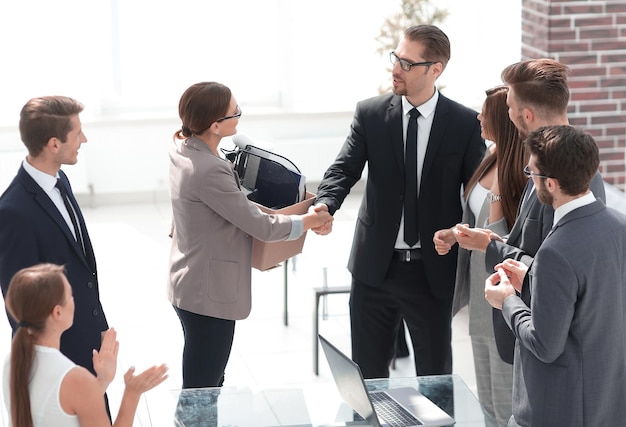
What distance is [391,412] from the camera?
3.08 metres

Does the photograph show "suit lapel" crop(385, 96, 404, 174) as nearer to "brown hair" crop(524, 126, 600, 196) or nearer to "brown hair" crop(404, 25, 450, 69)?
"brown hair" crop(404, 25, 450, 69)

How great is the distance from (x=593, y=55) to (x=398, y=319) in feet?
10.1

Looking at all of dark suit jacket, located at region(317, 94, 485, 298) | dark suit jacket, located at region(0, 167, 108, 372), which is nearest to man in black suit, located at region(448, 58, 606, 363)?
dark suit jacket, located at region(317, 94, 485, 298)

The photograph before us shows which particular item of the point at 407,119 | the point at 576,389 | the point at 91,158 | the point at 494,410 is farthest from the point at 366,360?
the point at 91,158

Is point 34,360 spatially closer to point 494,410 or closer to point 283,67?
point 494,410

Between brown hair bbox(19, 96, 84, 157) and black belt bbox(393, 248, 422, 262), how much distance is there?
140 centimetres

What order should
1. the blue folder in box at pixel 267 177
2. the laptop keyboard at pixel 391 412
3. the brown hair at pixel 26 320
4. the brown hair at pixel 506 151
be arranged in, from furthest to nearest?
1. the blue folder in box at pixel 267 177
2. the brown hair at pixel 506 151
3. the laptop keyboard at pixel 391 412
4. the brown hair at pixel 26 320

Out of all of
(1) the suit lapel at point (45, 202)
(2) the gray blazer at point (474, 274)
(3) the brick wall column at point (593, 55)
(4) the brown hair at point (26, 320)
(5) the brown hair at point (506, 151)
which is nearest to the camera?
(4) the brown hair at point (26, 320)

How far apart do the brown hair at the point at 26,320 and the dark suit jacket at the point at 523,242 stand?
133 cm

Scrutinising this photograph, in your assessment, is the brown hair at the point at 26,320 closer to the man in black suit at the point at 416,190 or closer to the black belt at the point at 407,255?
the man in black suit at the point at 416,190

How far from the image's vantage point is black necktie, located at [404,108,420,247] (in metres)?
3.92

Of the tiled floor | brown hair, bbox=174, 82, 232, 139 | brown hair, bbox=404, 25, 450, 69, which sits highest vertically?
brown hair, bbox=404, 25, 450, 69

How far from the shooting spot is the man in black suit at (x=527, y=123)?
3078mm

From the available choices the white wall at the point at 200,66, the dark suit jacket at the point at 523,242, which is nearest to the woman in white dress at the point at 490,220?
the dark suit jacket at the point at 523,242
